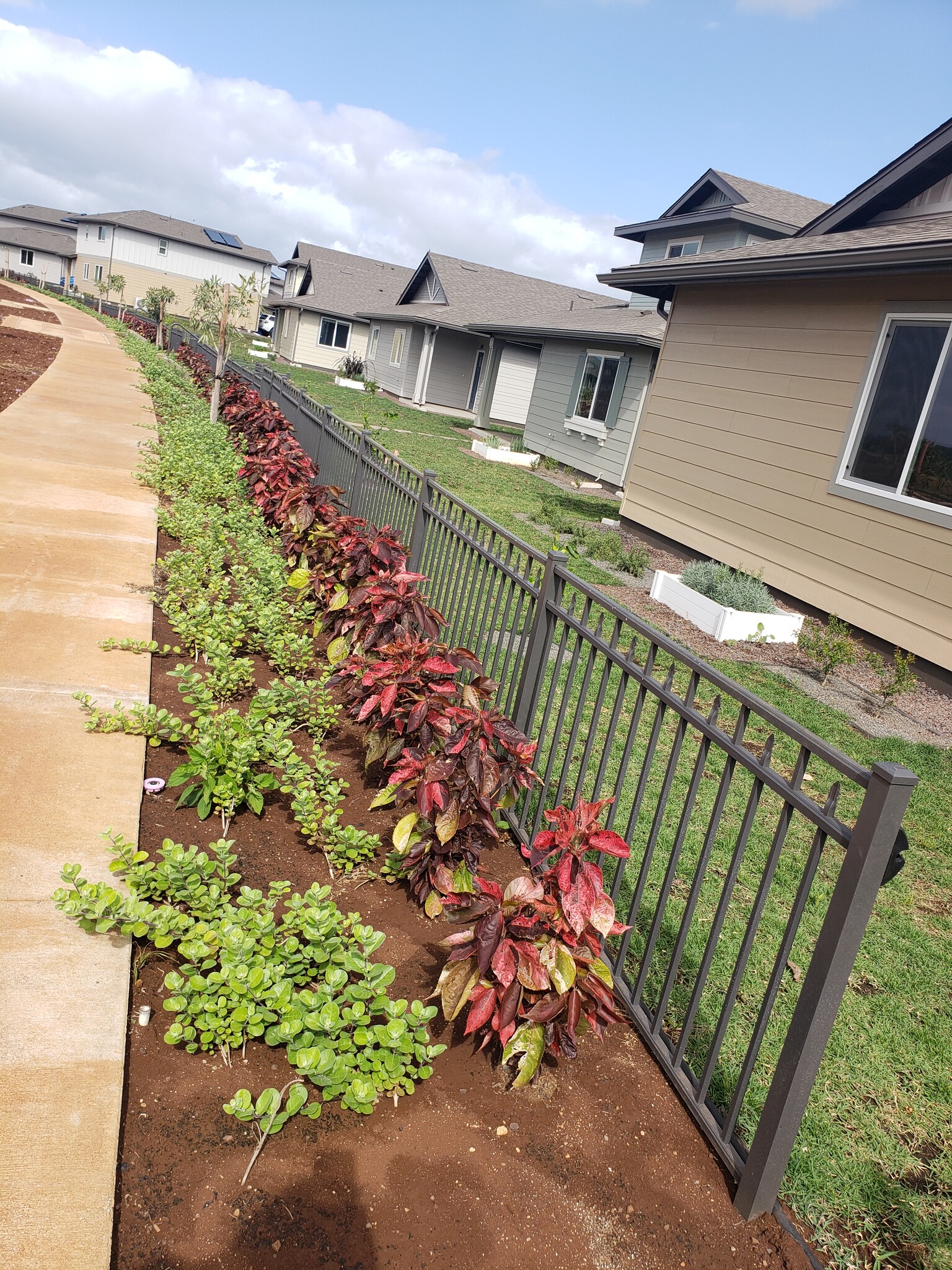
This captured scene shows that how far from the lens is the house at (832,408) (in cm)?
754

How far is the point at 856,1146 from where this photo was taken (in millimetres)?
2578

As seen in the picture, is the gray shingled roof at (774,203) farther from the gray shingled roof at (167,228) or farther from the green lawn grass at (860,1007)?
the gray shingled roof at (167,228)

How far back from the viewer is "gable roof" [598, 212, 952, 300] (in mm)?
7180

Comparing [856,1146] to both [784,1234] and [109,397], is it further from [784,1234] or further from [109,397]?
[109,397]

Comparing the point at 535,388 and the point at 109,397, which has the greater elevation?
the point at 535,388

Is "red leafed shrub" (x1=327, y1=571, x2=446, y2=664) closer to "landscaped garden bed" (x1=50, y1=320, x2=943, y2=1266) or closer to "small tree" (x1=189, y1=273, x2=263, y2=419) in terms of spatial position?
"landscaped garden bed" (x1=50, y1=320, x2=943, y2=1266)

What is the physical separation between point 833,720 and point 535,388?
17.4m

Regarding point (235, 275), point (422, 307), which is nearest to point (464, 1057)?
point (422, 307)

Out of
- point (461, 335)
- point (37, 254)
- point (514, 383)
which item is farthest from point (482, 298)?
point (37, 254)

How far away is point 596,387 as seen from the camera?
1905 cm

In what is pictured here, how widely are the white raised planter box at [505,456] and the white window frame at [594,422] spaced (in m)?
1.10

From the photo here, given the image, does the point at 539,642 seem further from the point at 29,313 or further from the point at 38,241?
the point at 38,241

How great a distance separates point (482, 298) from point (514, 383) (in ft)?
23.1

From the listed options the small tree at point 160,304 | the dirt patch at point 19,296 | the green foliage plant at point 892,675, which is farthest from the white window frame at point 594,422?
the dirt patch at point 19,296
